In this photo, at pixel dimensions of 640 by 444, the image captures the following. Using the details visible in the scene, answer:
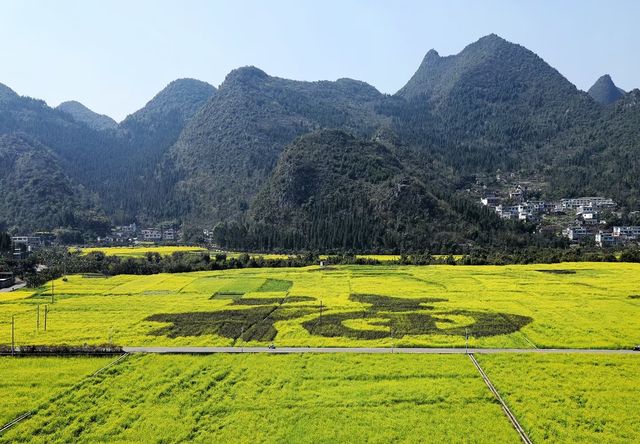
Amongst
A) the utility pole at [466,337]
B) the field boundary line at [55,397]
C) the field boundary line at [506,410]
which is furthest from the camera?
the utility pole at [466,337]

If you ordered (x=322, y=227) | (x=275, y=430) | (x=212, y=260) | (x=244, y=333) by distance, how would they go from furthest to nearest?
(x=322, y=227) → (x=212, y=260) → (x=244, y=333) → (x=275, y=430)

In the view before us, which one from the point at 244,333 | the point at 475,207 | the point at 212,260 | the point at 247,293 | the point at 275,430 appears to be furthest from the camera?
the point at 475,207

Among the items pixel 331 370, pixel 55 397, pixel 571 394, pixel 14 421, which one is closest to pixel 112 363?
pixel 55 397

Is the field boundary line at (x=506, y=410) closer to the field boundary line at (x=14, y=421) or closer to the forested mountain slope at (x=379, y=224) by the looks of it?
the field boundary line at (x=14, y=421)

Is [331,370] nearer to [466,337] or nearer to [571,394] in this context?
→ [466,337]

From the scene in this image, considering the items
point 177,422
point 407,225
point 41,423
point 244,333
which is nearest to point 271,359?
point 244,333

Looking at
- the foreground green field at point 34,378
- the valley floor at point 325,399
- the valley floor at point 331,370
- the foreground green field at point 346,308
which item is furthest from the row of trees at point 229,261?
the valley floor at point 325,399

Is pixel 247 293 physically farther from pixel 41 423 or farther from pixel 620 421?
pixel 620 421

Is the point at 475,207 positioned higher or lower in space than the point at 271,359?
higher
